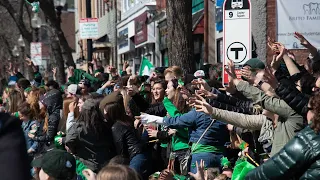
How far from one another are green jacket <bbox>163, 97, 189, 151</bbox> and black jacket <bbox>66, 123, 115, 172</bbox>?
128 centimetres

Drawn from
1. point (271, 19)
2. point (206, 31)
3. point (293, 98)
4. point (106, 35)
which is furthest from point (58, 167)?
point (106, 35)

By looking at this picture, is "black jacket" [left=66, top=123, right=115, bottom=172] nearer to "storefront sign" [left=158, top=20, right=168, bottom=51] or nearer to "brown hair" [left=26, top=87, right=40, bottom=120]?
"brown hair" [left=26, top=87, right=40, bottom=120]

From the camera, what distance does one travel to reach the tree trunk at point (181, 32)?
44.2 feet

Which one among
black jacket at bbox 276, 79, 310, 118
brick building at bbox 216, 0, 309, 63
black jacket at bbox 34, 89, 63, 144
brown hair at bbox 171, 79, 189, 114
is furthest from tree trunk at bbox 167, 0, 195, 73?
black jacket at bbox 276, 79, 310, 118

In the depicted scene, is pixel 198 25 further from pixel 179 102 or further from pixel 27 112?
pixel 179 102

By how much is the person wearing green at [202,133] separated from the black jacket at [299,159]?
3.82 metres

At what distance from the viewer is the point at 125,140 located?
8.37m

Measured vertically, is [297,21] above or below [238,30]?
above

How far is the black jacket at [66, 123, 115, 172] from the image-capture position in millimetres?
8234

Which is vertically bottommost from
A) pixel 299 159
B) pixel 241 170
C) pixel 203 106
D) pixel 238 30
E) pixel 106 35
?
pixel 241 170

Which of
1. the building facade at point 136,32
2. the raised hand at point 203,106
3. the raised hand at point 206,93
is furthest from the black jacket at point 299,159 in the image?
the building facade at point 136,32

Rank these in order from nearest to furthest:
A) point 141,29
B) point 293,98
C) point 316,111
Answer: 1. point 316,111
2. point 293,98
3. point 141,29

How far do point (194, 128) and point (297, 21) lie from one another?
8.87 metres

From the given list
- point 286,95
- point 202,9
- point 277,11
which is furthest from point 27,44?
point 286,95
